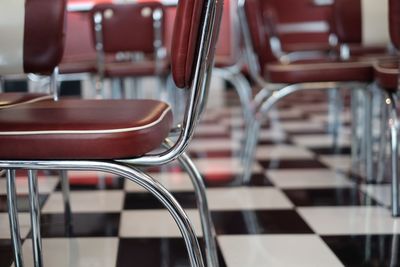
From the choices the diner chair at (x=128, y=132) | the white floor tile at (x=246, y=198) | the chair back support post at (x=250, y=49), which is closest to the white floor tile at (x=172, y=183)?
the white floor tile at (x=246, y=198)

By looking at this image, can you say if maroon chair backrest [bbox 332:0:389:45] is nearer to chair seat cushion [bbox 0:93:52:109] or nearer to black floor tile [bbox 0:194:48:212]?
chair seat cushion [bbox 0:93:52:109]

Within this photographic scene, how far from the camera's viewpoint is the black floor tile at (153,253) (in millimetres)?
1317

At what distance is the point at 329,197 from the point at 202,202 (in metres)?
0.81

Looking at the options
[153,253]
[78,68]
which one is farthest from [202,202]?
[78,68]

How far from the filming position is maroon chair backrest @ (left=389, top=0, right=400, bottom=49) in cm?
153

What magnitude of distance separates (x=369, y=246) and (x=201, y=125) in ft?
7.75

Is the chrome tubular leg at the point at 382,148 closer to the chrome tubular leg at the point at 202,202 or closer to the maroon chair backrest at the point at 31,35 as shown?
the chrome tubular leg at the point at 202,202

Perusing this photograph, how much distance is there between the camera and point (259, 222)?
5.29ft

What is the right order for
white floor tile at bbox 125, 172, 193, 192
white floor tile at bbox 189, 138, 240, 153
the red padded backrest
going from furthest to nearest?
1. white floor tile at bbox 189, 138, 240, 153
2. the red padded backrest
3. white floor tile at bbox 125, 172, 193, 192

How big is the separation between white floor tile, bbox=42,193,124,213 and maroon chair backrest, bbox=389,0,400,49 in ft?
3.24

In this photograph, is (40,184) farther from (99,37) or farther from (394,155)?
(394,155)

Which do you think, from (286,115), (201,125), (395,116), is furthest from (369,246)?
(286,115)

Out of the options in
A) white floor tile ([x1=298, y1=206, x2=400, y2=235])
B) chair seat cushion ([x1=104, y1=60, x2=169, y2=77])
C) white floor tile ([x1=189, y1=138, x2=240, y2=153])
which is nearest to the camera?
white floor tile ([x1=298, y1=206, x2=400, y2=235])

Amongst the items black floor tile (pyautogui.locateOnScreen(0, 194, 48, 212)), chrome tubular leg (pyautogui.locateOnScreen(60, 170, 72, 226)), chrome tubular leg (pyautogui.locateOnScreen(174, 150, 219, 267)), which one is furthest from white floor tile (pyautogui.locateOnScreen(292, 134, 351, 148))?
black floor tile (pyautogui.locateOnScreen(0, 194, 48, 212))
